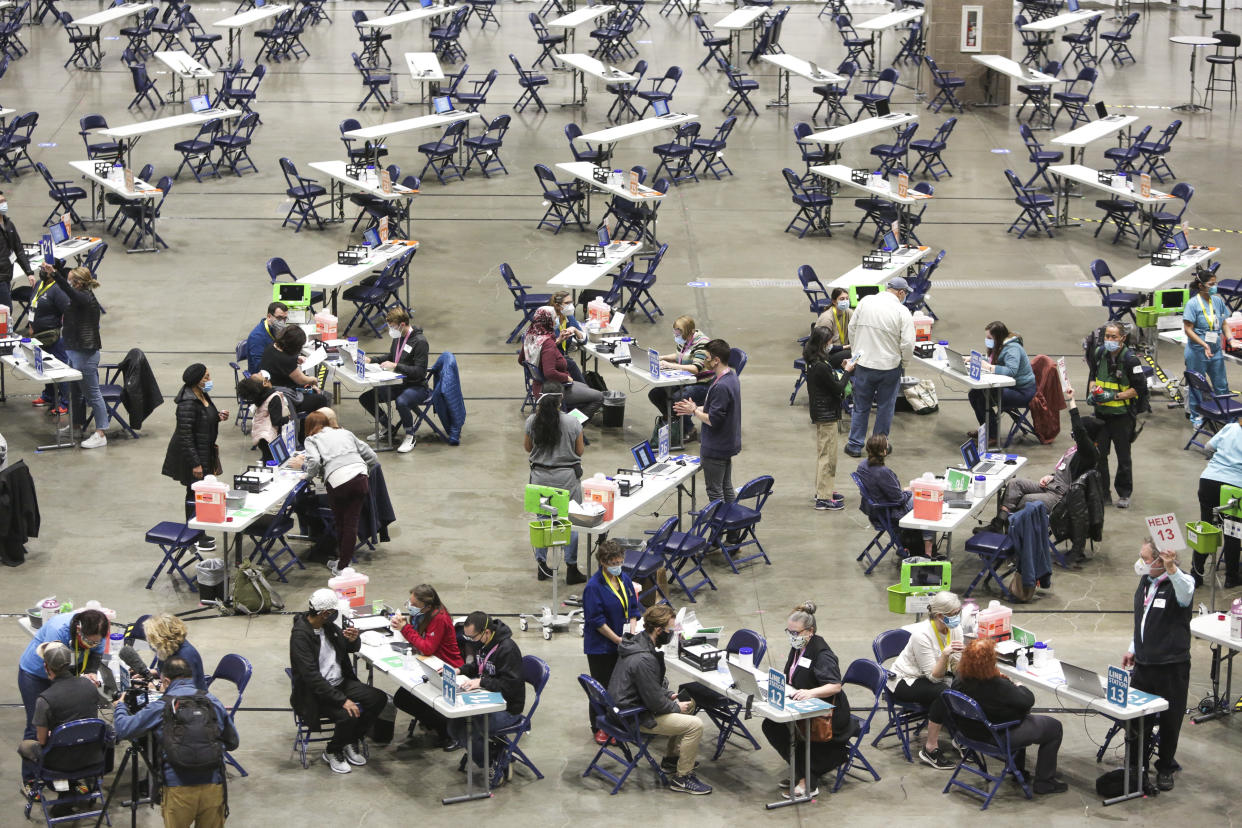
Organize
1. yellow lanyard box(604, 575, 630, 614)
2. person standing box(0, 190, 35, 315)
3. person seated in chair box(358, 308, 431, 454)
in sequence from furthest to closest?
1. person standing box(0, 190, 35, 315)
2. person seated in chair box(358, 308, 431, 454)
3. yellow lanyard box(604, 575, 630, 614)

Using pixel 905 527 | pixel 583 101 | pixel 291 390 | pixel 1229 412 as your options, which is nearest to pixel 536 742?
pixel 905 527

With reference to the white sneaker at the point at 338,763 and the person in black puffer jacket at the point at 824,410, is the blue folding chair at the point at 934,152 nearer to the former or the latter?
the person in black puffer jacket at the point at 824,410

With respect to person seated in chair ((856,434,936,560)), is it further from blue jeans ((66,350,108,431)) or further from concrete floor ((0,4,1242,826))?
blue jeans ((66,350,108,431))

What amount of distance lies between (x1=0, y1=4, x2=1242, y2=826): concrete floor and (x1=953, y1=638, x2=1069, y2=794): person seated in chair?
0.36m

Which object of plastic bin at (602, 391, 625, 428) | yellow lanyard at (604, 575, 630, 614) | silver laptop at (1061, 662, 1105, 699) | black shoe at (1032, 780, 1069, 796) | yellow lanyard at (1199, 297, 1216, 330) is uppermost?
yellow lanyard at (1199, 297, 1216, 330)

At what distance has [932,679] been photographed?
10922 mm

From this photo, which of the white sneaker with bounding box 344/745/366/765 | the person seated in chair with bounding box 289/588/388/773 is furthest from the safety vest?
the white sneaker with bounding box 344/745/366/765

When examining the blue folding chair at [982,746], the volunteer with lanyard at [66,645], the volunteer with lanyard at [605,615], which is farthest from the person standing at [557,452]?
the volunteer with lanyard at [66,645]

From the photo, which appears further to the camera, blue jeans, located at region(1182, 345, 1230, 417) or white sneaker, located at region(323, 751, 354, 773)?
blue jeans, located at region(1182, 345, 1230, 417)

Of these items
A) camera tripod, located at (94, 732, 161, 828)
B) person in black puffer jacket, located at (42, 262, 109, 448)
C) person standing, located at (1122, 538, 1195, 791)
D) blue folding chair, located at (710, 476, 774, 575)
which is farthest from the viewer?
person in black puffer jacket, located at (42, 262, 109, 448)

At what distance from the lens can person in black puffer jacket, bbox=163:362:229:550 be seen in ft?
44.6

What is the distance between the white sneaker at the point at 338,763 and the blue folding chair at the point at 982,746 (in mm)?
3690

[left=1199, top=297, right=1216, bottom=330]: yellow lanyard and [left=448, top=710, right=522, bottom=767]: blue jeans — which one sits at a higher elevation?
[left=1199, top=297, right=1216, bottom=330]: yellow lanyard

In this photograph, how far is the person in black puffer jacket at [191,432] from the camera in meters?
13.6
